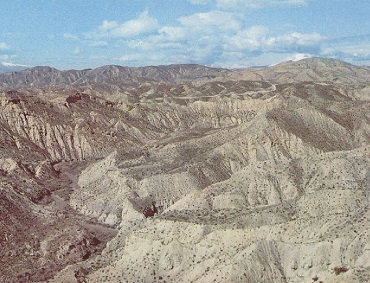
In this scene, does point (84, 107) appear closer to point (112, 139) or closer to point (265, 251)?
point (112, 139)

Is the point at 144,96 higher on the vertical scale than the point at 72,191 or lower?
higher

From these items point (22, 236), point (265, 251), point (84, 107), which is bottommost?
point (22, 236)

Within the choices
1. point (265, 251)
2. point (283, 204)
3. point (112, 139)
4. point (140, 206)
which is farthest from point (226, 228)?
point (112, 139)

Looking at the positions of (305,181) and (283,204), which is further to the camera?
(305,181)

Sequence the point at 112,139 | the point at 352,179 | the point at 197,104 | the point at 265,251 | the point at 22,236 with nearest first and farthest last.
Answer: the point at 265,251, the point at 352,179, the point at 22,236, the point at 112,139, the point at 197,104

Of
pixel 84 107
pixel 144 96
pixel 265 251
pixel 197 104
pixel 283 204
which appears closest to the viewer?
pixel 265 251

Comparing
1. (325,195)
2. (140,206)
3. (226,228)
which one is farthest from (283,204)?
(140,206)

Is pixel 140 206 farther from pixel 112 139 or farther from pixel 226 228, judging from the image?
pixel 112 139
